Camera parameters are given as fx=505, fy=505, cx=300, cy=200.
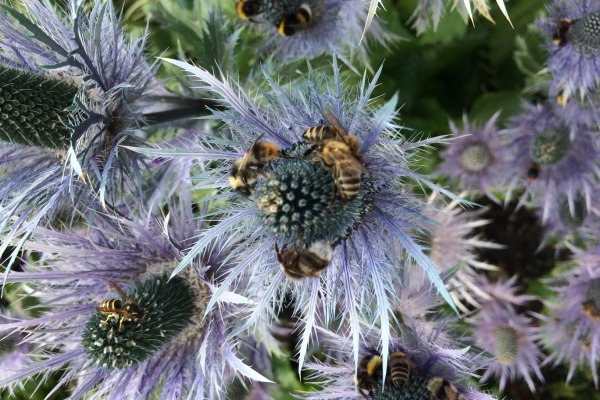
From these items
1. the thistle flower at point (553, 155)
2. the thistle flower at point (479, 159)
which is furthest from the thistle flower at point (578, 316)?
the thistle flower at point (479, 159)

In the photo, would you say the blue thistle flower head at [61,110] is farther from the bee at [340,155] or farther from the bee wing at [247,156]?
the bee at [340,155]

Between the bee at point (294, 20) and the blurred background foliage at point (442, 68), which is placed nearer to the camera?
the bee at point (294, 20)

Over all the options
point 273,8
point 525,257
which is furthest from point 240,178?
point 525,257

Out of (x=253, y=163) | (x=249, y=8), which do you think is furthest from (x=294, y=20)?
(x=253, y=163)

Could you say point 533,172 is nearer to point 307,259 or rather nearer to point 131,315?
point 307,259

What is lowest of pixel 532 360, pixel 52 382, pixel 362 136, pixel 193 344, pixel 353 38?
pixel 52 382

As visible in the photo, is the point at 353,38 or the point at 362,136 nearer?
the point at 362,136

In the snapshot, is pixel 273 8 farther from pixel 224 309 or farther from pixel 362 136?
pixel 224 309
